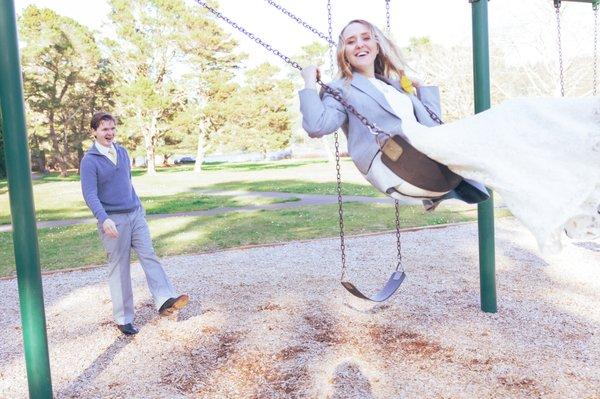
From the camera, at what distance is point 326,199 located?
10453 mm

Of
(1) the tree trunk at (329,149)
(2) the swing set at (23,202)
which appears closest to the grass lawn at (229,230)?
(2) the swing set at (23,202)

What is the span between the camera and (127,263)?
10.3 feet

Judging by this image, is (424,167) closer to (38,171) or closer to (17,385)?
(17,385)

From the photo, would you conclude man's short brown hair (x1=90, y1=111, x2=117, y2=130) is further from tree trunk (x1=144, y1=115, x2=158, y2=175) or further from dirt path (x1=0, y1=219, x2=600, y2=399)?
tree trunk (x1=144, y1=115, x2=158, y2=175)

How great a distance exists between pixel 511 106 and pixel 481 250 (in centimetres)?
186

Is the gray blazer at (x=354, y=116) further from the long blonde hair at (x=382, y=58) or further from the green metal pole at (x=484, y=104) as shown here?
the green metal pole at (x=484, y=104)

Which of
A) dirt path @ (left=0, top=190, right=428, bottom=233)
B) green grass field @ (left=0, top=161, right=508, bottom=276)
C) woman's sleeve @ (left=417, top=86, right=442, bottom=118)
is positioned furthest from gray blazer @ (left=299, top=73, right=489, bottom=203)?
dirt path @ (left=0, top=190, right=428, bottom=233)

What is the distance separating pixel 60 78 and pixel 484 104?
23398mm

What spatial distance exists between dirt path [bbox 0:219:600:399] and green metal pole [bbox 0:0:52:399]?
0.37 meters

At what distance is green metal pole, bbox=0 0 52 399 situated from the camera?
209 centimetres

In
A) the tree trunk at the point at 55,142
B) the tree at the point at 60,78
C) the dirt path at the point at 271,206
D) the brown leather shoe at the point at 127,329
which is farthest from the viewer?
the tree trunk at the point at 55,142

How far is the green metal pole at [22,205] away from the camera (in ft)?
6.86

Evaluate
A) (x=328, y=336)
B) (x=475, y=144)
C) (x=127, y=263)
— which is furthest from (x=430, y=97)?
(x=127, y=263)

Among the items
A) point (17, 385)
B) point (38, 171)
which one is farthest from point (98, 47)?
point (17, 385)
